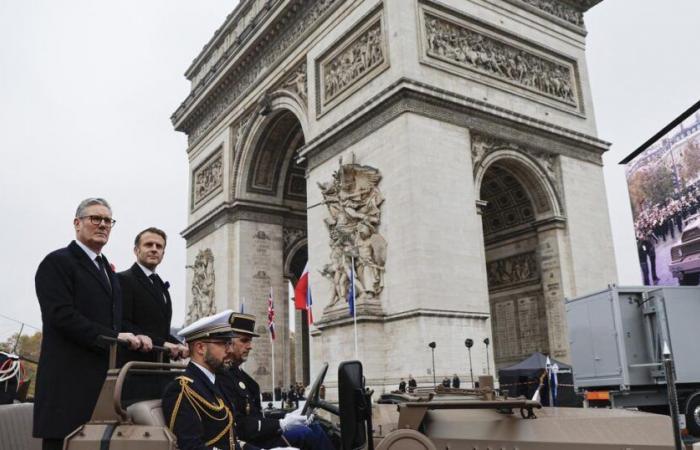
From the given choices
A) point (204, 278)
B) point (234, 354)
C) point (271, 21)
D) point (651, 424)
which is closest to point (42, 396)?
point (234, 354)

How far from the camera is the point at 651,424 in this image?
3.53 m

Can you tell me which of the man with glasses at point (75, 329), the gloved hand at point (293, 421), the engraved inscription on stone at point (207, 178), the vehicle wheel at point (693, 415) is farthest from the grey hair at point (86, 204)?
the engraved inscription on stone at point (207, 178)

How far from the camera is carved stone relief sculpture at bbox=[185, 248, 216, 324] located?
27438 millimetres

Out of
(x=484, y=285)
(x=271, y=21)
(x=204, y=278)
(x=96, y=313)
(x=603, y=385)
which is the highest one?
(x=271, y=21)

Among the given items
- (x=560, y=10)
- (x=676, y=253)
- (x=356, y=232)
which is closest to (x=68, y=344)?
(x=356, y=232)

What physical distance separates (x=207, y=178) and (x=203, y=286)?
5.63 m

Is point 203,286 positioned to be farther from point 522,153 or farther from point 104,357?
point 104,357

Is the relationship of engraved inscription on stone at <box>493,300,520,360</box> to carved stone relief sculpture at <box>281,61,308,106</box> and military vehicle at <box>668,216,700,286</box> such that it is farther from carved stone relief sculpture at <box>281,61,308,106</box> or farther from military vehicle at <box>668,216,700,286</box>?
carved stone relief sculpture at <box>281,61,308,106</box>

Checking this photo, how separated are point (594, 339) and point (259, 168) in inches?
706

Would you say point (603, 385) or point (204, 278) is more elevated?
point (204, 278)

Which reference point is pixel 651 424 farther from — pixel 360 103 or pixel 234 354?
pixel 360 103

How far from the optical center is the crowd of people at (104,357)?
311 cm

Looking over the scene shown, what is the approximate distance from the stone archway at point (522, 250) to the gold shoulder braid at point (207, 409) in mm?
16033

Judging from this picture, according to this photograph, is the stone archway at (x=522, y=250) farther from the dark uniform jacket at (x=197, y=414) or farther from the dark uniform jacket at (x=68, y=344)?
the dark uniform jacket at (x=197, y=414)
